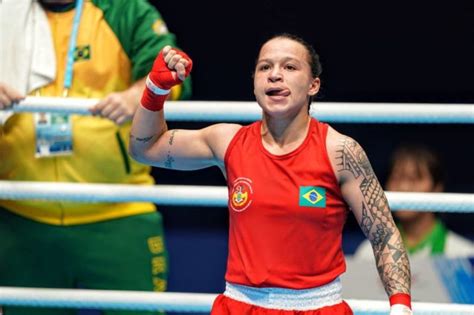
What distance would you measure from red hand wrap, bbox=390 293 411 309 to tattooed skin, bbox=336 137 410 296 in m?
0.07

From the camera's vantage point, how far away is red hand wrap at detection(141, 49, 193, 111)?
3.35 metres

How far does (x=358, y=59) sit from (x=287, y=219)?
2431mm

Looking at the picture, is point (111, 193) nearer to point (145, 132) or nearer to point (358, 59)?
point (145, 132)

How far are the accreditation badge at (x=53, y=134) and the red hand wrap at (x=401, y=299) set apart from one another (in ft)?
4.34

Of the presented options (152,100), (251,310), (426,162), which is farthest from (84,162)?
(426,162)

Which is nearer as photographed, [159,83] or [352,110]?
[159,83]

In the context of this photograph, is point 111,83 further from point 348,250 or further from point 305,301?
point 348,250

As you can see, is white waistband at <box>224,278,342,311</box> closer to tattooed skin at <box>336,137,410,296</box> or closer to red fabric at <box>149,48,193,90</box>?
tattooed skin at <box>336,137,410,296</box>

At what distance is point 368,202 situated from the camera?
3.26 m

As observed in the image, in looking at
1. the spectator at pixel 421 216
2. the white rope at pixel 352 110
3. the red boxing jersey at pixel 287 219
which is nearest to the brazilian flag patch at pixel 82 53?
the white rope at pixel 352 110

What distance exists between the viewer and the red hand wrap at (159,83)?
11.0ft

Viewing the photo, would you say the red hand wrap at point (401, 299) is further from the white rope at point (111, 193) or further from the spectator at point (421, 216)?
the spectator at point (421, 216)

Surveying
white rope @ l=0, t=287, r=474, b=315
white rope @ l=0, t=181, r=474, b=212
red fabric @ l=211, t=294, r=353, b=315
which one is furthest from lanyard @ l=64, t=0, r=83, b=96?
red fabric @ l=211, t=294, r=353, b=315

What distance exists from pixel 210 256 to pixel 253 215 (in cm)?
211
